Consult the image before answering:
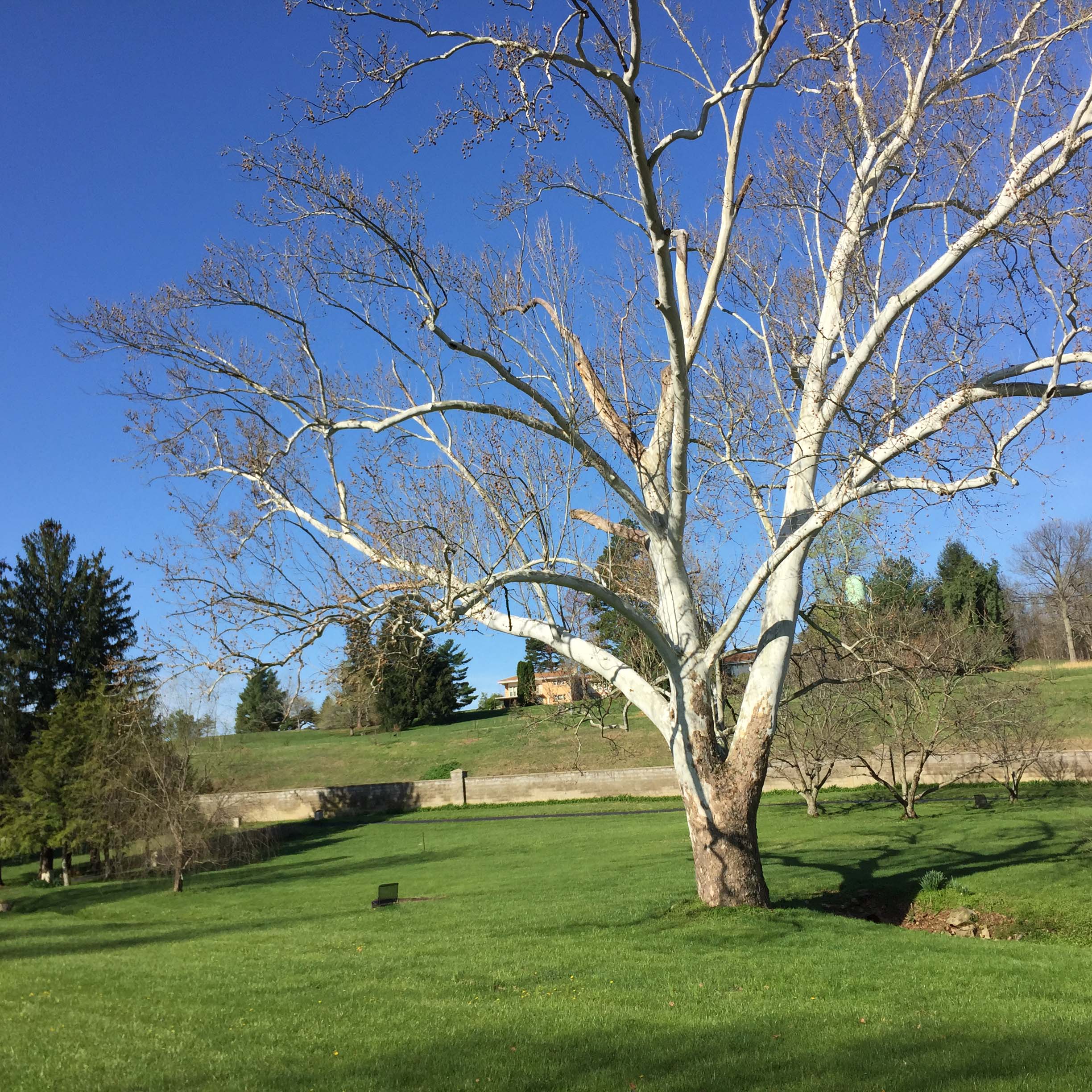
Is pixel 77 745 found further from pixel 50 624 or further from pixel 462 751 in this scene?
pixel 462 751

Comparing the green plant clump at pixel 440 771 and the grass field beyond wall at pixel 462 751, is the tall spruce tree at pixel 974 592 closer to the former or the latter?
the grass field beyond wall at pixel 462 751

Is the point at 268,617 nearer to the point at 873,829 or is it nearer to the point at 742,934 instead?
the point at 742,934

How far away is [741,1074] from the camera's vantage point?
5.47 meters

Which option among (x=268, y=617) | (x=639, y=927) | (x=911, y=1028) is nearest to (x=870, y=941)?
(x=639, y=927)

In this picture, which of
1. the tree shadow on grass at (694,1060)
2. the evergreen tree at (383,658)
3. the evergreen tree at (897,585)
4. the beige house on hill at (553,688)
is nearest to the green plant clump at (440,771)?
the beige house on hill at (553,688)

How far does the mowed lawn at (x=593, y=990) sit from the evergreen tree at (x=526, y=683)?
2350cm

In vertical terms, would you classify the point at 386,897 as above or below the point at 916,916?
above

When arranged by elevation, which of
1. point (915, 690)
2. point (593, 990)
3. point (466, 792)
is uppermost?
point (915, 690)

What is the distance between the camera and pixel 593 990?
8164 millimetres

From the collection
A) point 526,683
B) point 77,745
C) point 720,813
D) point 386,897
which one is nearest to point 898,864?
point 720,813

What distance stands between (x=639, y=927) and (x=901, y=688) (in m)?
12.9

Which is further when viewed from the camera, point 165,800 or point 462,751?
point 462,751

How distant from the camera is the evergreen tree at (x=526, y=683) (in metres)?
45.5

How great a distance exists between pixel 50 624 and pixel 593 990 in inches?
1418
